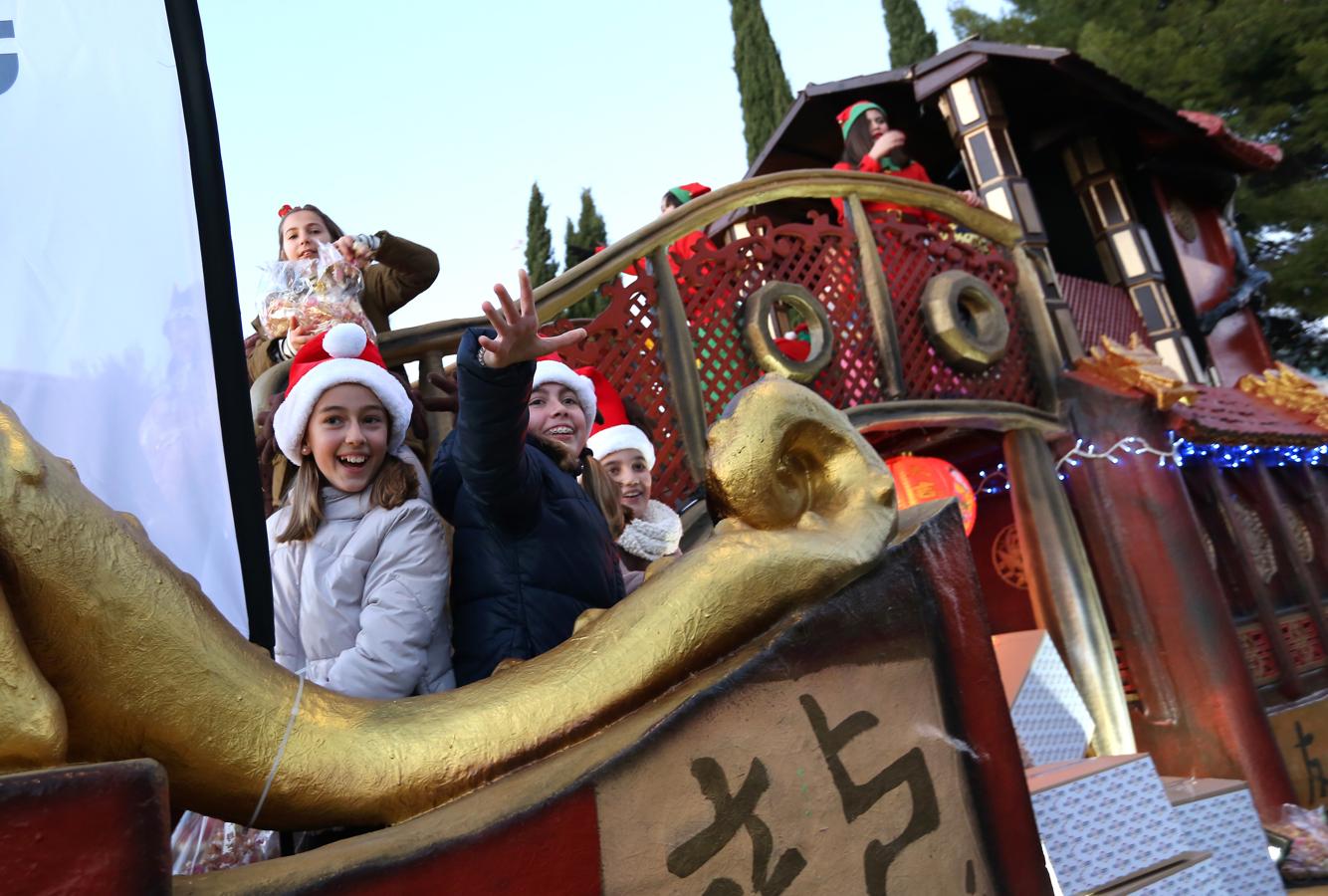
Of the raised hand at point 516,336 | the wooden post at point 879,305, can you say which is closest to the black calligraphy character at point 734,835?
the raised hand at point 516,336

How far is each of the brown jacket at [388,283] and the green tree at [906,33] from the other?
13276 millimetres

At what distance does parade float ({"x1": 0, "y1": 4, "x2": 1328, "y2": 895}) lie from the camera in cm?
81

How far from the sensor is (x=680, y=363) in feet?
11.7

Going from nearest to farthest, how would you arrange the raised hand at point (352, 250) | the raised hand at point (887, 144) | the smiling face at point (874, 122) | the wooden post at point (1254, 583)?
the raised hand at point (352, 250) → the raised hand at point (887, 144) → the wooden post at point (1254, 583) → the smiling face at point (874, 122)

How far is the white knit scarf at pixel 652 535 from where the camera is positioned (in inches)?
118

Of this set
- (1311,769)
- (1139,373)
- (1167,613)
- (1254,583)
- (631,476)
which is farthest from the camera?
(1254,583)

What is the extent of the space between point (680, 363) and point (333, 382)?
1.90 metres

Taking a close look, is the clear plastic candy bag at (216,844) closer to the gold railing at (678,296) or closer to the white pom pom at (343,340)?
the white pom pom at (343,340)

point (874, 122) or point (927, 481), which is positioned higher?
point (874, 122)

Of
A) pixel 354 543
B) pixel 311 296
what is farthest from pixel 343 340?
pixel 311 296

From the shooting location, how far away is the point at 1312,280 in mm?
9578

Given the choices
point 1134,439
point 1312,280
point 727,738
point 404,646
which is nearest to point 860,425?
point 1134,439

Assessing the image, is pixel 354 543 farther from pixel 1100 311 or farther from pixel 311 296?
pixel 1100 311

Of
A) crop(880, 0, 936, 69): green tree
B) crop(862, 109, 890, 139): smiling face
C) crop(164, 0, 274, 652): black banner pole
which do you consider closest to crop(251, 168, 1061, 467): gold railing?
crop(164, 0, 274, 652): black banner pole
